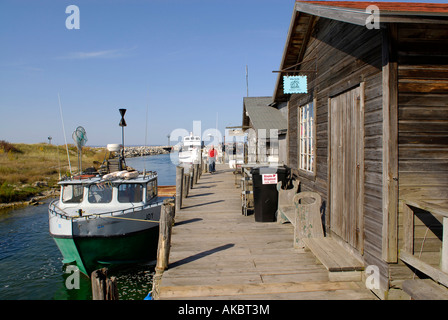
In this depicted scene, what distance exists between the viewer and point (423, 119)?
370 cm

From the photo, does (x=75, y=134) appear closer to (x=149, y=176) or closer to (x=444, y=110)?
(x=149, y=176)

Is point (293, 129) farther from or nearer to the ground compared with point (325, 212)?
farther from the ground

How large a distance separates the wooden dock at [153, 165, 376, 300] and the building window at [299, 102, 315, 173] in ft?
5.41

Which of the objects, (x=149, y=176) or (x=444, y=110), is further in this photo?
(x=149, y=176)

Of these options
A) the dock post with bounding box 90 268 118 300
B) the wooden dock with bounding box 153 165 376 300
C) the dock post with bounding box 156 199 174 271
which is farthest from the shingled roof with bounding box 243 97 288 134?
the dock post with bounding box 90 268 118 300

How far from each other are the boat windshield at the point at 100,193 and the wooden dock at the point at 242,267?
322 cm

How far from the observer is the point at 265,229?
715 centimetres

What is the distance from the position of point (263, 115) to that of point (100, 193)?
8.45m

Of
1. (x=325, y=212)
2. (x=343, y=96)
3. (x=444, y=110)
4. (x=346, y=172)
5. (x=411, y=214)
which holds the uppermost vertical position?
(x=343, y=96)

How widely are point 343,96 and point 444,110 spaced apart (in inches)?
64.1

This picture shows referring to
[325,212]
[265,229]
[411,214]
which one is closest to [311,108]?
[325,212]

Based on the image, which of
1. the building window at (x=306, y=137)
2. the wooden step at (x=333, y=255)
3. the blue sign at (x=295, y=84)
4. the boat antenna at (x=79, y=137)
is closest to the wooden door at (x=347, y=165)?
the wooden step at (x=333, y=255)
